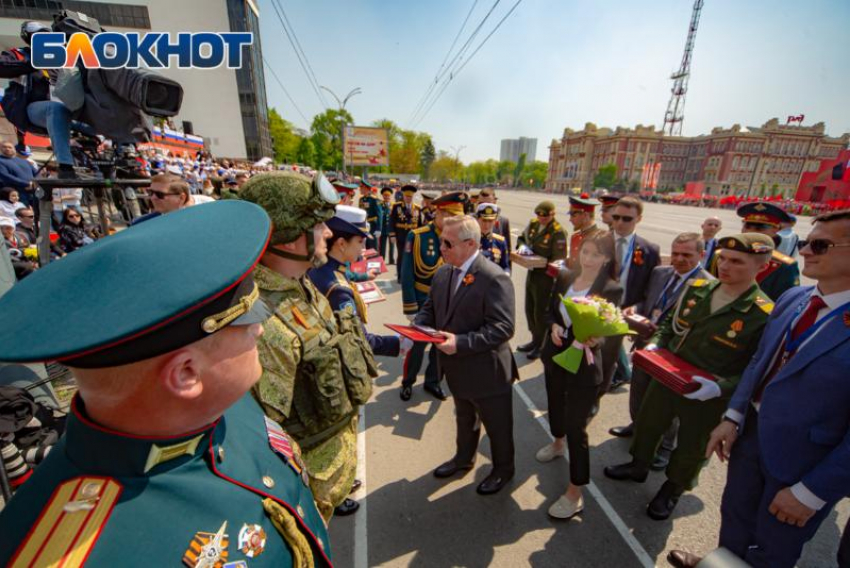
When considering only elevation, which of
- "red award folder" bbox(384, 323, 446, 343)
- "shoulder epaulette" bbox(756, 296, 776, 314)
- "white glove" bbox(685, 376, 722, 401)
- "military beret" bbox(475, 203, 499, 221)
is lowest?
"white glove" bbox(685, 376, 722, 401)

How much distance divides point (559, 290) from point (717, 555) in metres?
2.65

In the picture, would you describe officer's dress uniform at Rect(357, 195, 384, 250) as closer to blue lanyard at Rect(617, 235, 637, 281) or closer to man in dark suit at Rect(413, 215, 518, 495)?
blue lanyard at Rect(617, 235, 637, 281)

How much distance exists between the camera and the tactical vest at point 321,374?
5.63ft

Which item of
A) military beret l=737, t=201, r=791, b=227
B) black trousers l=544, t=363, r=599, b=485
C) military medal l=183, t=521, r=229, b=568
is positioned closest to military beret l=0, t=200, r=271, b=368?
military medal l=183, t=521, r=229, b=568

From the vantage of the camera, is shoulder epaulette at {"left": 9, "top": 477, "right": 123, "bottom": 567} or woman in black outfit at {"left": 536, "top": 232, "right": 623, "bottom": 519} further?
woman in black outfit at {"left": 536, "top": 232, "right": 623, "bottom": 519}

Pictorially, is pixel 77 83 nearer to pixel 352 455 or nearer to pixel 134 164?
pixel 134 164

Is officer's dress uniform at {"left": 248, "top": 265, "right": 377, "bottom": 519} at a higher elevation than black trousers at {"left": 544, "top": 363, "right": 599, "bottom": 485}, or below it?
higher

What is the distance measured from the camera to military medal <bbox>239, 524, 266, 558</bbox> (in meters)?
0.95

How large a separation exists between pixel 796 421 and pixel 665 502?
1.49 meters

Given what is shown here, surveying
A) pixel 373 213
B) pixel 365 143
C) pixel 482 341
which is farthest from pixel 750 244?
pixel 365 143

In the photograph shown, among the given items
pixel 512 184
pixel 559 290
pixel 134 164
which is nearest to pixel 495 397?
pixel 559 290

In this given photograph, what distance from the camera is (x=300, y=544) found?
1068 mm

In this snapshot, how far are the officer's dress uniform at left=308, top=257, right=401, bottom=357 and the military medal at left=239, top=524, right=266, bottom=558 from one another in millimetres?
1405

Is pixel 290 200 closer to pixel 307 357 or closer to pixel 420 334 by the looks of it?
pixel 307 357
